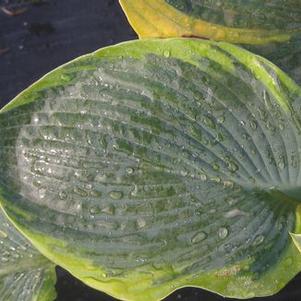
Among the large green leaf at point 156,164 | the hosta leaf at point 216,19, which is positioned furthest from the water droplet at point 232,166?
the hosta leaf at point 216,19

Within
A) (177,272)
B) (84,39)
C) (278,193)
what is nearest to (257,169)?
(278,193)

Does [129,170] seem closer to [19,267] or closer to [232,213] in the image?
[232,213]

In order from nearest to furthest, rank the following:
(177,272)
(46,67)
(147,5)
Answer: (177,272), (147,5), (46,67)

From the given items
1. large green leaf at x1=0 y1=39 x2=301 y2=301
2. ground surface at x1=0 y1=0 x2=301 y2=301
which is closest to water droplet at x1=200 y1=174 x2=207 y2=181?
large green leaf at x1=0 y1=39 x2=301 y2=301

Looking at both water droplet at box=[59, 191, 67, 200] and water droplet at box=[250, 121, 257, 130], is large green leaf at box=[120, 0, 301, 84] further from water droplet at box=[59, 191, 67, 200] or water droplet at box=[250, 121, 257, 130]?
water droplet at box=[59, 191, 67, 200]

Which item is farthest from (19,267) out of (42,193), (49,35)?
(49,35)

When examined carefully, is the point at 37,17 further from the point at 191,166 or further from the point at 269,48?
the point at 191,166
